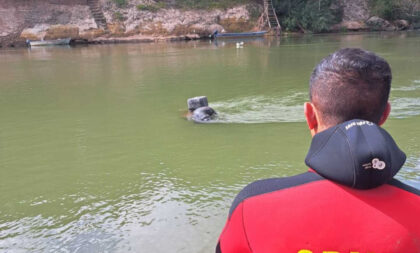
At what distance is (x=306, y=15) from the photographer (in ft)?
118

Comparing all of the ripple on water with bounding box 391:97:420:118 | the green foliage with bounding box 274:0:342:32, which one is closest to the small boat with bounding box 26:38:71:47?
the green foliage with bounding box 274:0:342:32

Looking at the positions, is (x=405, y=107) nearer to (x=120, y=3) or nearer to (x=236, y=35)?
(x=236, y=35)

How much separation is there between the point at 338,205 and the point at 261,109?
7042 mm

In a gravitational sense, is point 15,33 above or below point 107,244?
above

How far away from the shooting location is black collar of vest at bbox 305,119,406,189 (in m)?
1.14

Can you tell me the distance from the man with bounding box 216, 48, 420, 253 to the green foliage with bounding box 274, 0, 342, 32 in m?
36.7

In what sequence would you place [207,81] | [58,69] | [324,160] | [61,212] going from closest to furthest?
[324,160]
[61,212]
[207,81]
[58,69]

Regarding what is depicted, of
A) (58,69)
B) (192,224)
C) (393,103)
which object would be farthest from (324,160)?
(58,69)

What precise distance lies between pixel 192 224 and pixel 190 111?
13.6ft

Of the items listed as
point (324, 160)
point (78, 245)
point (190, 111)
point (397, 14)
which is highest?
point (397, 14)

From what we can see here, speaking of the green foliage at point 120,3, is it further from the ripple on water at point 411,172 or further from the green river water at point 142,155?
the ripple on water at point 411,172

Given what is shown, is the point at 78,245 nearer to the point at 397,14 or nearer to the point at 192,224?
the point at 192,224

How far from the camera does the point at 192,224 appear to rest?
3.90 metres

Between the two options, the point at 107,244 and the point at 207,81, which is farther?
the point at 207,81
